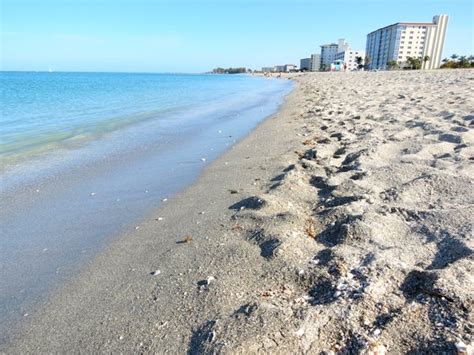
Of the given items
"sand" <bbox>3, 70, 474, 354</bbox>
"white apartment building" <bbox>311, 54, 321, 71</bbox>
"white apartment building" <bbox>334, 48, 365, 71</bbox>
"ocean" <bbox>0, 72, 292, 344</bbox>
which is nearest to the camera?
"sand" <bbox>3, 70, 474, 354</bbox>

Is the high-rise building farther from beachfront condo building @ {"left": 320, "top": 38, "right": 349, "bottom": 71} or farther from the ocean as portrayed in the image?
the ocean

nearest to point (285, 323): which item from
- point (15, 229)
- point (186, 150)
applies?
point (15, 229)

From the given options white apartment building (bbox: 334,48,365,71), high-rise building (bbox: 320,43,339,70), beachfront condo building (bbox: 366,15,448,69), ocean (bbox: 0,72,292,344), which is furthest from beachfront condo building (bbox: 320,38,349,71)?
ocean (bbox: 0,72,292,344)

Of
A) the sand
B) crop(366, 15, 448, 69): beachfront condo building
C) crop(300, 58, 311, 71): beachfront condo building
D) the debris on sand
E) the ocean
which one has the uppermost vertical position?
crop(366, 15, 448, 69): beachfront condo building

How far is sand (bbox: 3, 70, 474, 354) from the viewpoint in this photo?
75.3 inches

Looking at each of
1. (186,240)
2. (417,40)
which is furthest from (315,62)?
(186,240)

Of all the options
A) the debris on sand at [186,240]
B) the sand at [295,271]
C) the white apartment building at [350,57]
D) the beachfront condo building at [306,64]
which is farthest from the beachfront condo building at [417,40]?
the debris on sand at [186,240]

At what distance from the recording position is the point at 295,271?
2553mm

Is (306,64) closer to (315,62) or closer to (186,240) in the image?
(315,62)

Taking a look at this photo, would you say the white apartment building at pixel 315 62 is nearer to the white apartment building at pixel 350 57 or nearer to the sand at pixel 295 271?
the white apartment building at pixel 350 57

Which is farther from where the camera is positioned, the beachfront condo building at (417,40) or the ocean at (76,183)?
the beachfront condo building at (417,40)

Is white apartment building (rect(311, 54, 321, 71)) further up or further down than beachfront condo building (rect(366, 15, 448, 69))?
further down

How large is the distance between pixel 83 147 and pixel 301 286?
300 inches

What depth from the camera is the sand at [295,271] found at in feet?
6.28
